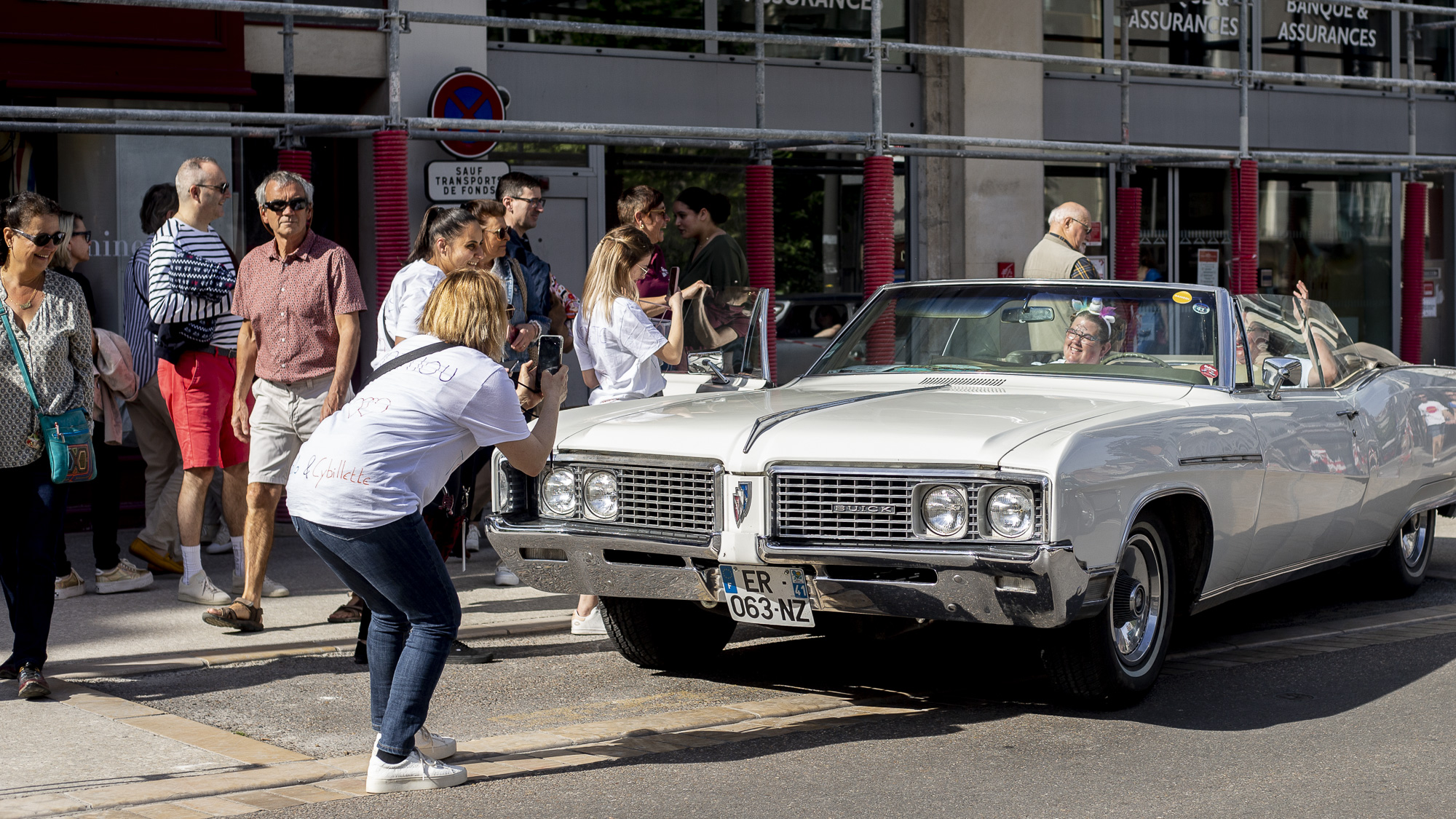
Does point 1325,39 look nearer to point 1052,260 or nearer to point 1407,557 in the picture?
point 1052,260

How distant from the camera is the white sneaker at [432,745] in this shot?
17.4ft

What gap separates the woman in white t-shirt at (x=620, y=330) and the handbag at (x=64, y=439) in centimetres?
209

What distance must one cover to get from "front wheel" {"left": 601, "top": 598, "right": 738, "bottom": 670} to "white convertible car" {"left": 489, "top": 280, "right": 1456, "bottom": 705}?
1 cm

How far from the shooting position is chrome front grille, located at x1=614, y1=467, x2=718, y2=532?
5750mm

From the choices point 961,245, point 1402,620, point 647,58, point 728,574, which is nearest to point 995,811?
point 728,574

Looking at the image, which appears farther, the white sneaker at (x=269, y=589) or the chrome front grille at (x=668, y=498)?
the white sneaker at (x=269, y=589)

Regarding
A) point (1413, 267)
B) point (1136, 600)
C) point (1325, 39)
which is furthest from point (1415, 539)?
point (1325, 39)

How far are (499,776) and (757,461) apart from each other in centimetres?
129

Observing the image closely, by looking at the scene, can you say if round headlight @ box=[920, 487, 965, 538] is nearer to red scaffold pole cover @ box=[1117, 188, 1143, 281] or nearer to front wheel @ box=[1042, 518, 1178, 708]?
front wheel @ box=[1042, 518, 1178, 708]

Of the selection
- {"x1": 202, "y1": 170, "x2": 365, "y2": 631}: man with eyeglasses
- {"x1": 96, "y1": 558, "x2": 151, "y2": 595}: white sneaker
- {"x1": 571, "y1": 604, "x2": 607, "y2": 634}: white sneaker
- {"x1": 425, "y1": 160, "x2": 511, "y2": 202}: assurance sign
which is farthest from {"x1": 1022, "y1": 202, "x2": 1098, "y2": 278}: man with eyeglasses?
{"x1": 96, "y1": 558, "x2": 151, "y2": 595}: white sneaker

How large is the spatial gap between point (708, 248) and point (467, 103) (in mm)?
2879

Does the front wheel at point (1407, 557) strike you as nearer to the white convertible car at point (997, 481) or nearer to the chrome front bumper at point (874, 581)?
the white convertible car at point (997, 481)

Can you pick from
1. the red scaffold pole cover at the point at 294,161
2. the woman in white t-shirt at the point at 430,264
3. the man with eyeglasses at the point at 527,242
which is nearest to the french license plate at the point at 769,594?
the woman in white t-shirt at the point at 430,264

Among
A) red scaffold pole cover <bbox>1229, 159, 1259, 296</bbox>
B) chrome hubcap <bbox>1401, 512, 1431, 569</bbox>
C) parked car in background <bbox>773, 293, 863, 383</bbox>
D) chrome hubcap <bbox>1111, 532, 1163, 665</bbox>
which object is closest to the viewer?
chrome hubcap <bbox>1111, 532, 1163, 665</bbox>
